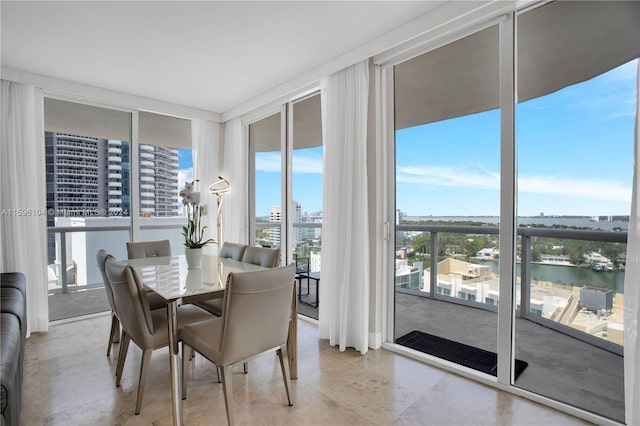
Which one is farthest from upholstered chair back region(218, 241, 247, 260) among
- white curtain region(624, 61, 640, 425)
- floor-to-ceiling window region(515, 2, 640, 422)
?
white curtain region(624, 61, 640, 425)

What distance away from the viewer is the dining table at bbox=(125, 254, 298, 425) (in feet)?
6.17

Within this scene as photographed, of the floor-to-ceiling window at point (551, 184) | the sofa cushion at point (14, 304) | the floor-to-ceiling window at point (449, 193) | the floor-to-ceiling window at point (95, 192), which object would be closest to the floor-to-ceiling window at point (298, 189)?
the floor-to-ceiling window at point (449, 193)

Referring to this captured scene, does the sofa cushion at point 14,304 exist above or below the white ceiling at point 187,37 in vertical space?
below

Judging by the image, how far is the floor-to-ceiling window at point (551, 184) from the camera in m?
1.99

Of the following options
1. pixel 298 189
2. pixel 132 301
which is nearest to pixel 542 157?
pixel 298 189

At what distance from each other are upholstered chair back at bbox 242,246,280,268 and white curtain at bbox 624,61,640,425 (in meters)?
2.23

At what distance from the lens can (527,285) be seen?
2354 millimetres

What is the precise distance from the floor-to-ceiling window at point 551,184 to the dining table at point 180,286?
136 cm

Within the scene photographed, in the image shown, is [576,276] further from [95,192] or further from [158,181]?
[95,192]

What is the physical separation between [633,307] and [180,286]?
2.52 meters

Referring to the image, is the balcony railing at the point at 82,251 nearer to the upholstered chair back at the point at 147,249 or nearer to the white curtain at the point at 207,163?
the white curtain at the point at 207,163

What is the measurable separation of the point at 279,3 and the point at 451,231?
87.7 inches

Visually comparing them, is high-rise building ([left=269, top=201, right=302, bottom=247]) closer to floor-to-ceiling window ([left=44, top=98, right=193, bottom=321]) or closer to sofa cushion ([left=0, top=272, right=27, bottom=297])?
floor-to-ceiling window ([left=44, top=98, right=193, bottom=321])

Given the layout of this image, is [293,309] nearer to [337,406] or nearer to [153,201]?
[337,406]
